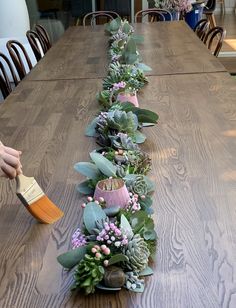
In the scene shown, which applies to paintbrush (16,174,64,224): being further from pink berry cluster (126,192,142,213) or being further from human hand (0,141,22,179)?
pink berry cluster (126,192,142,213)

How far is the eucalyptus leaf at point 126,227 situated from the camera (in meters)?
0.97

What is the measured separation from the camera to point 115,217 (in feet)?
3.46

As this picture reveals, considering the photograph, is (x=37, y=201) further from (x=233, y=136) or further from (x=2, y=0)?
(x=2, y=0)

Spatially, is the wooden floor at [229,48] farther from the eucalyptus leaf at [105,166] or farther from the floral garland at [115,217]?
the eucalyptus leaf at [105,166]

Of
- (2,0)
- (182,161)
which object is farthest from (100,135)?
(2,0)

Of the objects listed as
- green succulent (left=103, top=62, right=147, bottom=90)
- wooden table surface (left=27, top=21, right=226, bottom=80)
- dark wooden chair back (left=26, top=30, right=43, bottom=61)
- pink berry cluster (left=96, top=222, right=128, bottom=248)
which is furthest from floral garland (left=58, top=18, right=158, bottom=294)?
dark wooden chair back (left=26, top=30, right=43, bottom=61)

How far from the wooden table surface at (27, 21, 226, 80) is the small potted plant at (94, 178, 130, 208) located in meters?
1.73

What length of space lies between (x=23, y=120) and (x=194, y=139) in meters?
0.77

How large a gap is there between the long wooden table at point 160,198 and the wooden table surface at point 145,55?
500 millimetres

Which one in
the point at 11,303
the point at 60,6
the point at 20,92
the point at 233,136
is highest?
the point at 11,303

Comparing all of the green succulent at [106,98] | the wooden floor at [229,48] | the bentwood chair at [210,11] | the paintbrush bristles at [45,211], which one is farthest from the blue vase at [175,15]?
the paintbrush bristles at [45,211]

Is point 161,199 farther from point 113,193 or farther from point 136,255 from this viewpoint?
point 136,255

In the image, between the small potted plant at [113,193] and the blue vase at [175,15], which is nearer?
the small potted plant at [113,193]

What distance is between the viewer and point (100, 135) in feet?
5.40
